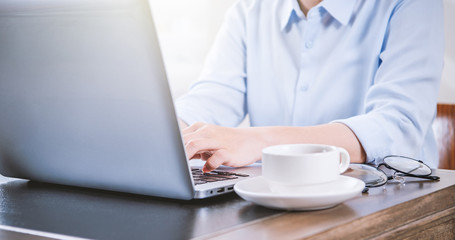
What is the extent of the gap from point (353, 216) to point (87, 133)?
0.36 metres

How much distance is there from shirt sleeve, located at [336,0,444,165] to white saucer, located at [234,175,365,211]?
0.41 metres

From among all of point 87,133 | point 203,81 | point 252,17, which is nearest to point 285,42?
point 252,17

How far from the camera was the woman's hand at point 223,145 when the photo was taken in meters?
0.84

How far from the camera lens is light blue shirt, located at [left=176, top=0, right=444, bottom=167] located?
3.84ft

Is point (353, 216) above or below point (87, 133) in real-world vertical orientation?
below

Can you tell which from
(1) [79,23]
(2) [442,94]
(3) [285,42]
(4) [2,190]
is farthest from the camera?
(2) [442,94]

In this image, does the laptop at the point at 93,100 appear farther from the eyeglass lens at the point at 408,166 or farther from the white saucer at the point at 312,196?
the eyeglass lens at the point at 408,166

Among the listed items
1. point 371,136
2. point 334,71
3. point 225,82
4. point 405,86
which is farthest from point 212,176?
point 225,82

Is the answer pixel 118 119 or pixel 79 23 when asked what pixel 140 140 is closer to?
pixel 118 119

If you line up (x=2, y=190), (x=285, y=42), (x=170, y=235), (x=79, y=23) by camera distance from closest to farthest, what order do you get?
(x=170, y=235) < (x=79, y=23) < (x=2, y=190) < (x=285, y=42)

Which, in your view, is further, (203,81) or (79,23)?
(203,81)

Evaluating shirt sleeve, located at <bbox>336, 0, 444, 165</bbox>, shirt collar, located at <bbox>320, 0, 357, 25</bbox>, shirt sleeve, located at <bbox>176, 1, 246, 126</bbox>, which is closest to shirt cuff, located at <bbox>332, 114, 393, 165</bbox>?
shirt sleeve, located at <bbox>336, 0, 444, 165</bbox>

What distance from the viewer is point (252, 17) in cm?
165

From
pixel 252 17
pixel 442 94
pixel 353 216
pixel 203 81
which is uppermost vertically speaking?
pixel 252 17
